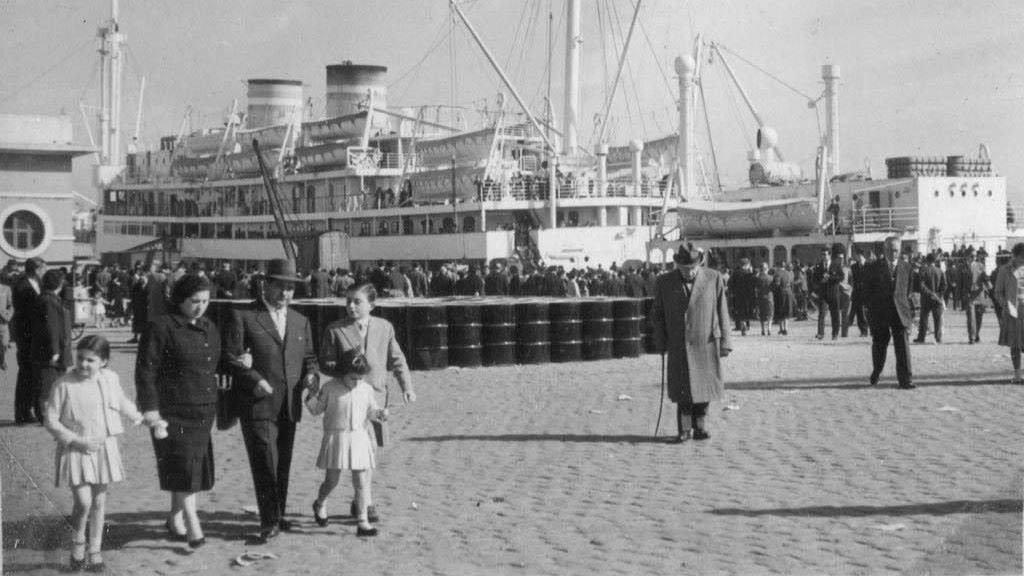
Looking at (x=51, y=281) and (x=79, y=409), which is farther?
(x=51, y=281)

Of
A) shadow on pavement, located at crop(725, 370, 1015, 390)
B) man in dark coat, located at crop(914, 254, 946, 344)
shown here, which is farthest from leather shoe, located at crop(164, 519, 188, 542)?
man in dark coat, located at crop(914, 254, 946, 344)

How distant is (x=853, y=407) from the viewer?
11352mm

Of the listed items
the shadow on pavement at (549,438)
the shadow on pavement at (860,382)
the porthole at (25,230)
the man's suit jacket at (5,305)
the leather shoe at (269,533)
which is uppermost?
the porthole at (25,230)

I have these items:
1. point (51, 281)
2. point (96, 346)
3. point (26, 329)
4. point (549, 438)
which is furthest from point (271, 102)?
point (96, 346)

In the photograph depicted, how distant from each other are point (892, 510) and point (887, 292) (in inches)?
242

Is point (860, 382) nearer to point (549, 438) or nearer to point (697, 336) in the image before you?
point (697, 336)

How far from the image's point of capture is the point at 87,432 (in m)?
5.85

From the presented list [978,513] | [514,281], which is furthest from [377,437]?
[514,281]

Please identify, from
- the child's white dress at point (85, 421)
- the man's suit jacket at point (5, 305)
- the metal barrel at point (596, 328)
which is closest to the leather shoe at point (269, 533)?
the child's white dress at point (85, 421)

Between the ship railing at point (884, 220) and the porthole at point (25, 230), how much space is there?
1280 inches

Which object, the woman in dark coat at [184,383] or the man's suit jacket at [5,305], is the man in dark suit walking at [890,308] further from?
the woman in dark coat at [184,383]

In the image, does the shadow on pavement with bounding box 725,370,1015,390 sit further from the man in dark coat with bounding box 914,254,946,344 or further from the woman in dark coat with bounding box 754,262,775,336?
the woman in dark coat with bounding box 754,262,775,336

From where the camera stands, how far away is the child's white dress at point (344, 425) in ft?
21.5

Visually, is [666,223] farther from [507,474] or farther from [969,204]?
[507,474]
